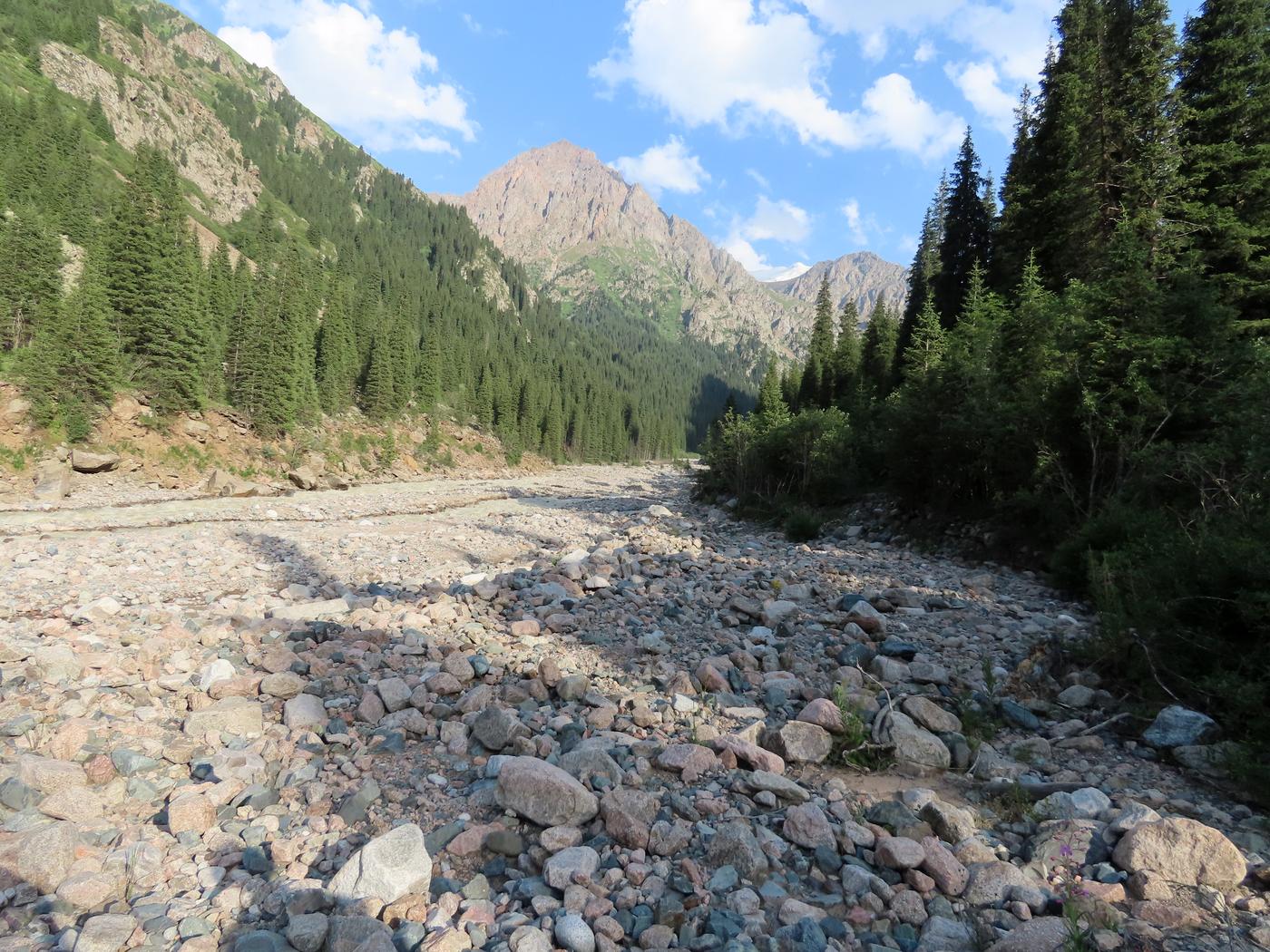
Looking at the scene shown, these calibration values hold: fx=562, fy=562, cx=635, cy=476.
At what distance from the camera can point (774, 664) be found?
22.4ft

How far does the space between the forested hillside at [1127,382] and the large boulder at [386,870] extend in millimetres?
5531

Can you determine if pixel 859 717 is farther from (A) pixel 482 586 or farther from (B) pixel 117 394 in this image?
(B) pixel 117 394

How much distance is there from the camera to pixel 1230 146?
19312mm

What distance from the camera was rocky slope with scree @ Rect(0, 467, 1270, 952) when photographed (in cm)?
302

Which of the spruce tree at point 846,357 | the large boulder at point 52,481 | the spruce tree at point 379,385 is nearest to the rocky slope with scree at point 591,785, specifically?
the large boulder at point 52,481

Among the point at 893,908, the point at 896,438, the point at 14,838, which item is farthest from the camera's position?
the point at 896,438

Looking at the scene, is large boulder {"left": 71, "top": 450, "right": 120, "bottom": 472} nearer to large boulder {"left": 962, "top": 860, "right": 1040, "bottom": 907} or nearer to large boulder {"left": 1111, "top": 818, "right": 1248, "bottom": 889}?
large boulder {"left": 962, "top": 860, "right": 1040, "bottom": 907}

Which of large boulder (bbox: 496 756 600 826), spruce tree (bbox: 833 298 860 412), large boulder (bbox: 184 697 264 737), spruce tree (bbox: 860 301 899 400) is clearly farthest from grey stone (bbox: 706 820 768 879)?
spruce tree (bbox: 833 298 860 412)

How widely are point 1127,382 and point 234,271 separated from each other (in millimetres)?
73494

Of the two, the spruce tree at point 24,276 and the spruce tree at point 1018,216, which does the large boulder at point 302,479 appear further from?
the spruce tree at point 1018,216

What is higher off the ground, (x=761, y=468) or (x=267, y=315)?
(x=267, y=315)

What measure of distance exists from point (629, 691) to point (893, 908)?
346 cm

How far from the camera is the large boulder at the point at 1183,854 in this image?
307 centimetres

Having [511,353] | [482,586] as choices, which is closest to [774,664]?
[482,586]
